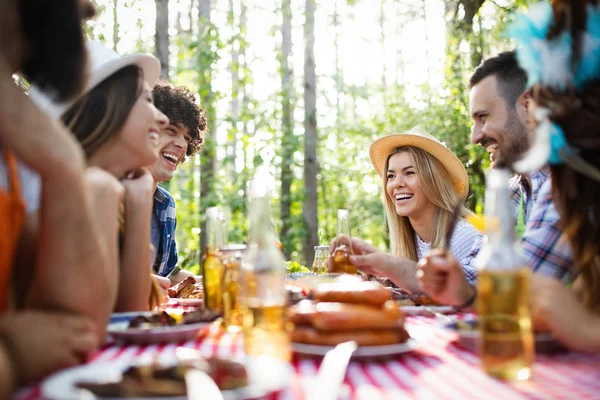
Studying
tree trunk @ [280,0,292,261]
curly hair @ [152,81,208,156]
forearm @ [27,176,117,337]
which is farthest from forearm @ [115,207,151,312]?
tree trunk @ [280,0,292,261]

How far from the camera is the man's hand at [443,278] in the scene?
160cm

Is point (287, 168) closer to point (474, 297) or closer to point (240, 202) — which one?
point (240, 202)

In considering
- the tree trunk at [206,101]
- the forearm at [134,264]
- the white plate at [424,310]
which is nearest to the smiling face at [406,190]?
the white plate at [424,310]

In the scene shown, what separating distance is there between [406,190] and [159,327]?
2.70 metres

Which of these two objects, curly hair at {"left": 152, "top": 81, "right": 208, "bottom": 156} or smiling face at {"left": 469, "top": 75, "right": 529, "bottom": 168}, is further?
curly hair at {"left": 152, "top": 81, "right": 208, "bottom": 156}

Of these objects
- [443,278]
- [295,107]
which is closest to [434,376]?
[443,278]

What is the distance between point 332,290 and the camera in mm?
1495

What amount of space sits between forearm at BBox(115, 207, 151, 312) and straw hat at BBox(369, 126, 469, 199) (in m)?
2.32

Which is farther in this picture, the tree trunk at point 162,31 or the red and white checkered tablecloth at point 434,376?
the tree trunk at point 162,31

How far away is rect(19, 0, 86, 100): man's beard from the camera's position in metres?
1.21

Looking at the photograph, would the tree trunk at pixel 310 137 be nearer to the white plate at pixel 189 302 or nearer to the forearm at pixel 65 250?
the white plate at pixel 189 302

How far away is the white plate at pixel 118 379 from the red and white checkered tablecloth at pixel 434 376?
0.03 meters

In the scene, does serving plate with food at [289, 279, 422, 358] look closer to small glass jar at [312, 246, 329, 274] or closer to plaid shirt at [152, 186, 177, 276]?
small glass jar at [312, 246, 329, 274]

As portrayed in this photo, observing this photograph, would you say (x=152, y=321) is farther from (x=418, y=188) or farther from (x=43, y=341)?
(x=418, y=188)
